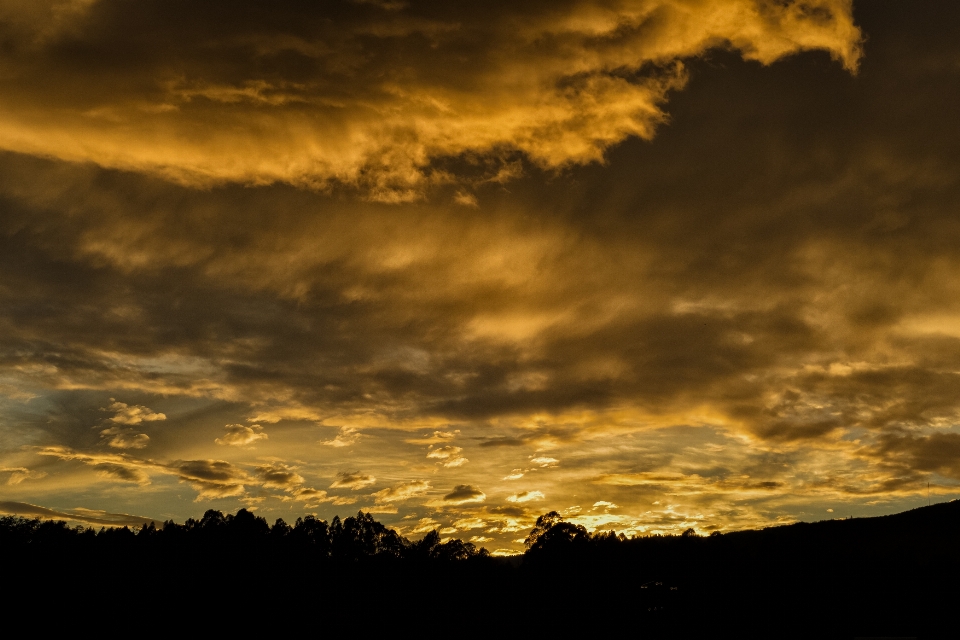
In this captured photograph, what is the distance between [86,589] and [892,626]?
582ft

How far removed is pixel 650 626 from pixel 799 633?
98.1 ft

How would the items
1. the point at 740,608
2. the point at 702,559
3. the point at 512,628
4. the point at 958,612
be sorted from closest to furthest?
the point at 958,612 < the point at 740,608 < the point at 512,628 < the point at 702,559

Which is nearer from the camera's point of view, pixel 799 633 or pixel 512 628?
pixel 799 633

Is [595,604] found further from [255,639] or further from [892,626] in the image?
[255,639]

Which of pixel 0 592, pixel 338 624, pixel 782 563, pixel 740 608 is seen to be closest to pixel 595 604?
pixel 740 608

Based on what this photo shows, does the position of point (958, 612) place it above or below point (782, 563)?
below

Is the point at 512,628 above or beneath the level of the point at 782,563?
beneath

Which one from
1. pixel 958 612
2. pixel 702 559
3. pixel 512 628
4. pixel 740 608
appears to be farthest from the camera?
pixel 702 559

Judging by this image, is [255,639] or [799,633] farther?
[255,639]

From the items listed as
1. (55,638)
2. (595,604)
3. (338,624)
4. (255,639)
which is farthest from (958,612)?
(55,638)

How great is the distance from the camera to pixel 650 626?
174500mm

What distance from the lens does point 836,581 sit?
175000 millimetres

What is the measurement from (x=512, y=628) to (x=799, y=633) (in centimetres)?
6130

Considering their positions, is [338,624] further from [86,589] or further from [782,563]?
[782,563]
